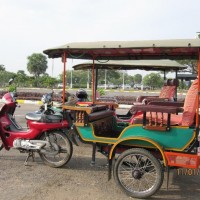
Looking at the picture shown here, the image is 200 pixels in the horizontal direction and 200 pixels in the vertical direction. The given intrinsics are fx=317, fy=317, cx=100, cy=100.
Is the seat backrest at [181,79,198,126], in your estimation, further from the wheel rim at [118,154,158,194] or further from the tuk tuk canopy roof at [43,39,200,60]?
the wheel rim at [118,154,158,194]

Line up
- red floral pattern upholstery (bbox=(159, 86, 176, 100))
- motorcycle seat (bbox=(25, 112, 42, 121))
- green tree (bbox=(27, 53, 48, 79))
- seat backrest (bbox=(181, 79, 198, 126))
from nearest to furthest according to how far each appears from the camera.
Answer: seat backrest (bbox=(181, 79, 198, 126))
motorcycle seat (bbox=(25, 112, 42, 121))
red floral pattern upholstery (bbox=(159, 86, 176, 100))
green tree (bbox=(27, 53, 48, 79))

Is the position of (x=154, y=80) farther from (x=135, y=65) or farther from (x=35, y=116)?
(x=35, y=116)

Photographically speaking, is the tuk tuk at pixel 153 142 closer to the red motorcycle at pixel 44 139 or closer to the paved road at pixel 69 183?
the paved road at pixel 69 183

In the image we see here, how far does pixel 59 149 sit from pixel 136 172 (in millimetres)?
1585

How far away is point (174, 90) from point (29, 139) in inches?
210

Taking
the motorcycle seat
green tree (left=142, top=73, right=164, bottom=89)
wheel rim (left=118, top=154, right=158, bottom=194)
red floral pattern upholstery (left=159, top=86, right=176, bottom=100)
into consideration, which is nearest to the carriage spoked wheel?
wheel rim (left=118, top=154, right=158, bottom=194)

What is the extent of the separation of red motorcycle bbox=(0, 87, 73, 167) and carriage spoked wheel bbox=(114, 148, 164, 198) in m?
1.23

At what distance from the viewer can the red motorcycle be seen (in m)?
5.35

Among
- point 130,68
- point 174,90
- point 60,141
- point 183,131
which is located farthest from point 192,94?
point 130,68

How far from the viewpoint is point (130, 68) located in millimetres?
10227

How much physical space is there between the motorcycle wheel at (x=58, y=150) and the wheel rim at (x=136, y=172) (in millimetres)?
1231

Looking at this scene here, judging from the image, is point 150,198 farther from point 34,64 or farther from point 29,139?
point 34,64

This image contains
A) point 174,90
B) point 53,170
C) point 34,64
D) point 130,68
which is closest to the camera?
point 53,170

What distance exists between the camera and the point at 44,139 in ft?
18.0
